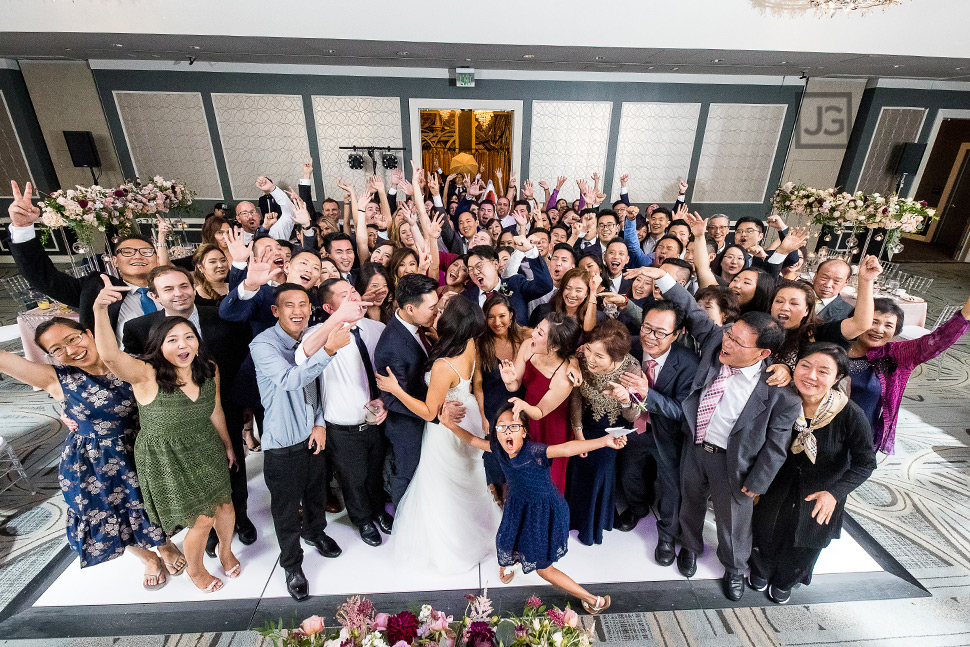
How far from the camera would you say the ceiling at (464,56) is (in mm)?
5641

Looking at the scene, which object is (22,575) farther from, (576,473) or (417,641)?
(576,473)

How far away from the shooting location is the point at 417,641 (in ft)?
4.56

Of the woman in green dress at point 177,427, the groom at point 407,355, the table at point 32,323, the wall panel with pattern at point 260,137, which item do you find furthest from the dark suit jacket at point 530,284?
the wall panel with pattern at point 260,137

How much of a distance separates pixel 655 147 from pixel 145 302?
854 centimetres

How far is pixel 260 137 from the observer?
7.90 m

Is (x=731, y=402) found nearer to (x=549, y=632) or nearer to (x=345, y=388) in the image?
(x=549, y=632)

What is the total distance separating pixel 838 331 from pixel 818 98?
8.04 meters

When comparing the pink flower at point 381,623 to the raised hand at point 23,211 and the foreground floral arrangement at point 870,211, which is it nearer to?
the raised hand at point 23,211

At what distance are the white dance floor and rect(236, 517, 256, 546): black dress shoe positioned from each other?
0.04 m

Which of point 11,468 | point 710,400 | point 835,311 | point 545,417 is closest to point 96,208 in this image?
point 11,468

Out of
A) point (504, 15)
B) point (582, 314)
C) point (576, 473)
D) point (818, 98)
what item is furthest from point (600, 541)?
point (818, 98)

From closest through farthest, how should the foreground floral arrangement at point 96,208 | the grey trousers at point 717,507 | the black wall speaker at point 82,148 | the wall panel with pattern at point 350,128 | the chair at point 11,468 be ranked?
the grey trousers at point 717,507
the chair at point 11,468
the foreground floral arrangement at point 96,208
the black wall speaker at point 82,148
the wall panel with pattern at point 350,128

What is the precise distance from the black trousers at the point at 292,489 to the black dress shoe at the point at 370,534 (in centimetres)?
37

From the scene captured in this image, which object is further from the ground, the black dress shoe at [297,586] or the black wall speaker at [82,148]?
the black wall speaker at [82,148]
